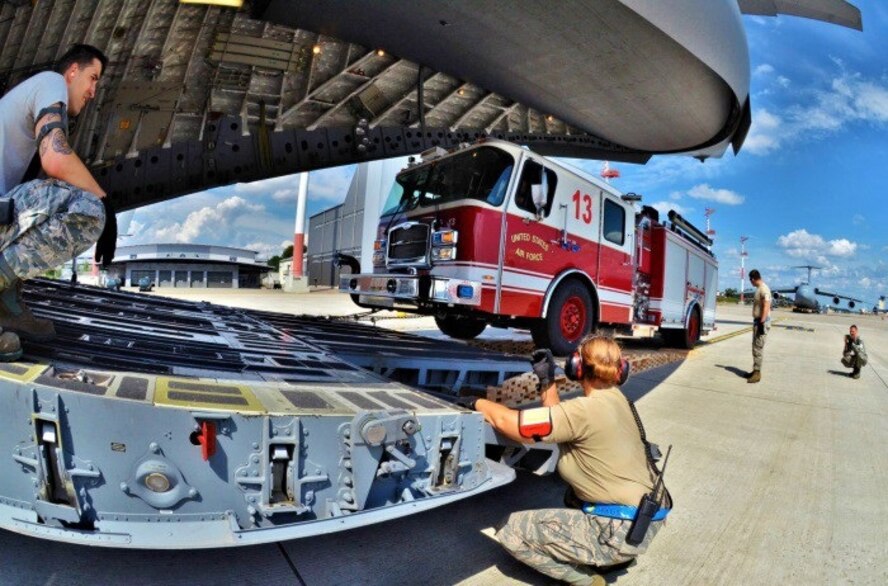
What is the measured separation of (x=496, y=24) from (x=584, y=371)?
11.7 metres

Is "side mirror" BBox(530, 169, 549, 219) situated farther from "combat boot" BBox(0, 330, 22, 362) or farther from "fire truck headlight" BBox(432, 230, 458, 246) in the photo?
"combat boot" BBox(0, 330, 22, 362)

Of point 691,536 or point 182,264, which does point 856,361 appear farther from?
point 182,264

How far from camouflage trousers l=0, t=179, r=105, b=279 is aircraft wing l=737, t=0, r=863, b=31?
2449 cm

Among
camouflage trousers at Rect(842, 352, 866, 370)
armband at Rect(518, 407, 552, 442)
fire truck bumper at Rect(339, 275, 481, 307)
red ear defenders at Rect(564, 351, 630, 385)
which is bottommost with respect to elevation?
camouflage trousers at Rect(842, 352, 866, 370)

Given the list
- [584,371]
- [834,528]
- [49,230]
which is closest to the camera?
[49,230]

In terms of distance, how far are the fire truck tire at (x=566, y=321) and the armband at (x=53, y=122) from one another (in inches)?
170

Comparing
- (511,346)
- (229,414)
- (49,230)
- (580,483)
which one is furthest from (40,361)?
(511,346)

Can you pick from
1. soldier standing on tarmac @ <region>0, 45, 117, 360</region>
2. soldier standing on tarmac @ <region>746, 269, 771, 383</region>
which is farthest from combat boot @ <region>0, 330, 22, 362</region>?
soldier standing on tarmac @ <region>746, 269, 771, 383</region>

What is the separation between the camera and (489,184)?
490 centimetres

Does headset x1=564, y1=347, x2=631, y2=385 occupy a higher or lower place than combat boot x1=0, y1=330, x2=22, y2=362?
lower

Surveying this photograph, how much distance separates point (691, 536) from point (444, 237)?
10.7 feet

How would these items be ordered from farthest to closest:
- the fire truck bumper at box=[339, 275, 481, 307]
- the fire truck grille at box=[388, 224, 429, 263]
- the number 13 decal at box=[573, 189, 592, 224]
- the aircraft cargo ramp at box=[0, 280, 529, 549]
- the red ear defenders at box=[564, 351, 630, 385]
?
the number 13 decal at box=[573, 189, 592, 224], the fire truck grille at box=[388, 224, 429, 263], the fire truck bumper at box=[339, 275, 481, 307], the red ear defenders at box=[564, 351, 630, 385], the aircraft cargo ramp at box=[0, 280, 529, 549]

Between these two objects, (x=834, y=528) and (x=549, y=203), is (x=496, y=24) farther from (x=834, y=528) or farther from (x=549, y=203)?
(x=834, y=528)

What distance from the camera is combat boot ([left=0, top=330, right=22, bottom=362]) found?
5.35 feet
